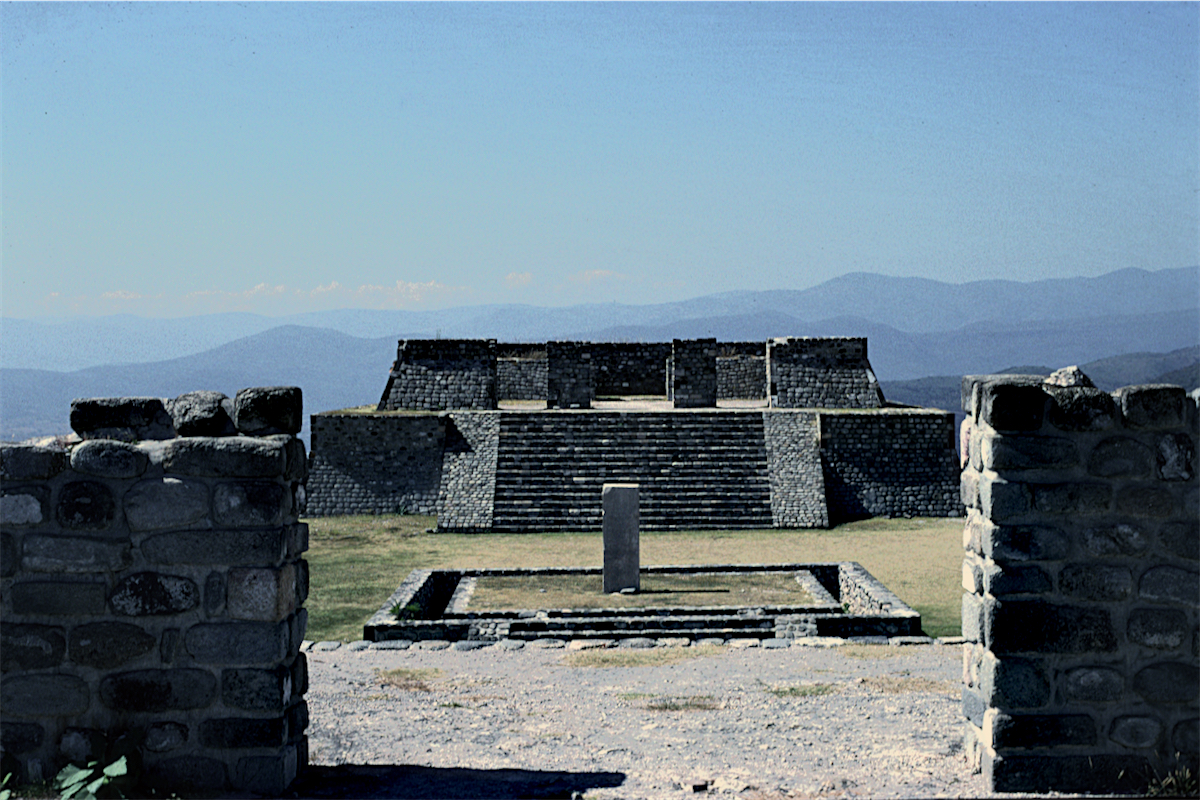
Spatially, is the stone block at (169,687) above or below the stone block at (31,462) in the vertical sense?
below

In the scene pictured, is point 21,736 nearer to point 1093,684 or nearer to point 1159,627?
point 1093,684

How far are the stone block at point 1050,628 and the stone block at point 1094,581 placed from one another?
0.29ft

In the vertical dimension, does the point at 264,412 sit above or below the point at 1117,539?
above

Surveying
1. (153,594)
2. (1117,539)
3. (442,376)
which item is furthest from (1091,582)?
(442,376)

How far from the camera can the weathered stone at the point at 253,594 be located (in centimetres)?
596

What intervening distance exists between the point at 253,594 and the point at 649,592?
8192 millimetres

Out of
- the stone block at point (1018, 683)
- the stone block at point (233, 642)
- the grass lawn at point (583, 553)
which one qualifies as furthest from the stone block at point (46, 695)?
the grass lawn at point (583, 553)

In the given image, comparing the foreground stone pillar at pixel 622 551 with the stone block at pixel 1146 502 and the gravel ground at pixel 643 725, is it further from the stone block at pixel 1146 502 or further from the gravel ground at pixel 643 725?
the stone block at pixel 1146 502

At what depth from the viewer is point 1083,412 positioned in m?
6.07

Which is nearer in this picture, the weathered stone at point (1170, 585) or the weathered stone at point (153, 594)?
the weathered stone at point (153, 594)

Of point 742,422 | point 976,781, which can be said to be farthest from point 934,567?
point 976,781

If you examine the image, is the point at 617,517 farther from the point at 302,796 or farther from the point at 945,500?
the point at 945,500

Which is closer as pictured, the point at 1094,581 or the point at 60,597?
the point at 60,597

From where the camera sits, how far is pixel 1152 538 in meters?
6.09
